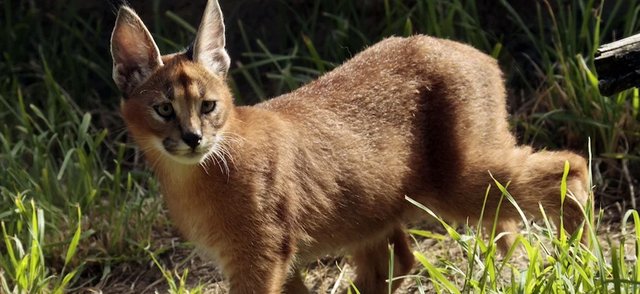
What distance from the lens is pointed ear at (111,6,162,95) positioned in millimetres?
4871

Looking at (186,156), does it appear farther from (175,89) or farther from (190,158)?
(175,89)

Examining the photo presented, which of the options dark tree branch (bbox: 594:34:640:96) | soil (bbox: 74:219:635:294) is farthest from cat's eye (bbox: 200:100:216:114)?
dark tree branch (bbox: 594:34:640:96)

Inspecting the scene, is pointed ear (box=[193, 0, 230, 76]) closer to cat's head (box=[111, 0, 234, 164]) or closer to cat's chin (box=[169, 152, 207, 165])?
cat's head (box=[111, 0, 234, 164])

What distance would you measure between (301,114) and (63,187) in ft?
5.30

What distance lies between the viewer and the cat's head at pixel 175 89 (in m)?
4.71

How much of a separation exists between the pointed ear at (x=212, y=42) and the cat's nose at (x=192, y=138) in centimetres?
44

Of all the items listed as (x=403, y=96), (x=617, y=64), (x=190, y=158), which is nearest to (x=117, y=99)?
(x=403, y=96)

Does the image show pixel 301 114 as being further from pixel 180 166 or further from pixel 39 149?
pixel 39 149

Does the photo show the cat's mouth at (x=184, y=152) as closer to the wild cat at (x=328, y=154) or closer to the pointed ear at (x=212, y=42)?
the wild cat at (x=328, y=154)

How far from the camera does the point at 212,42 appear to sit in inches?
199

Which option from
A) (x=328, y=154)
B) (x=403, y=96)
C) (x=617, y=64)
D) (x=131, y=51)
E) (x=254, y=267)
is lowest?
(x=254, y=267)

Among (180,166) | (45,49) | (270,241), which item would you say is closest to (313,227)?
(270,241)

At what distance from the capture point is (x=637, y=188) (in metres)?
6.05

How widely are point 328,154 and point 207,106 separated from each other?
2.23 ft
